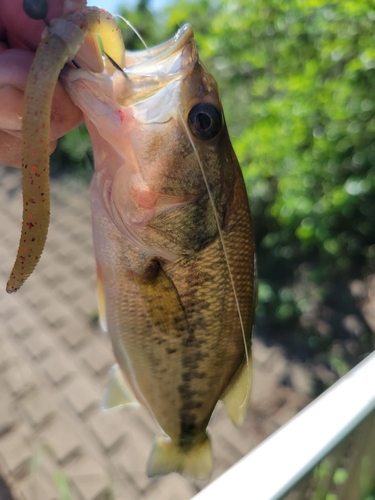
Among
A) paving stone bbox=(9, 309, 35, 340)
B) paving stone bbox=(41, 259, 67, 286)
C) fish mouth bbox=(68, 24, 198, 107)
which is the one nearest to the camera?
fish mouth bbox=(68, 24, 198, 107)

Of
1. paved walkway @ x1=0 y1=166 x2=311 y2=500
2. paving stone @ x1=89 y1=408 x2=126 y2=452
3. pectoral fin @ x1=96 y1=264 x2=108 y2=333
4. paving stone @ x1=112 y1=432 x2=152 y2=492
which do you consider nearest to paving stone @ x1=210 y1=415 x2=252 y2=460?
paved walkway @ x1=0 y1=166 x2=311 y2=500

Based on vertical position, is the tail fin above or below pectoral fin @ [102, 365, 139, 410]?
below

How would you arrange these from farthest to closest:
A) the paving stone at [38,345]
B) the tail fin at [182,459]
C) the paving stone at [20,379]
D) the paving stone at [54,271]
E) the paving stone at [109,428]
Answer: the paving stone at [54,271] → the paving stone at [38,345] → the paving stone at [20,379] → the paving stone at [109,428] → the tail fin at [182,459]

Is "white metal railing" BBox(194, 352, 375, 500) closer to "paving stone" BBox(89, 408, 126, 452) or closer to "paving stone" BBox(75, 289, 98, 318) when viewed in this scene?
"paving stone" BBox(89, 408, 126, 452)

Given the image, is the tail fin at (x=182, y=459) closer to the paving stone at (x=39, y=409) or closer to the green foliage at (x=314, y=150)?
the paving stone at (x=39, y=409)

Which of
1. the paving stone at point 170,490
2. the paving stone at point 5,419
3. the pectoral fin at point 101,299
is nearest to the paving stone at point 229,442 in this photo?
the paving stone at point 170,490

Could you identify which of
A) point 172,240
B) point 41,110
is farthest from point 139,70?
point 172,240

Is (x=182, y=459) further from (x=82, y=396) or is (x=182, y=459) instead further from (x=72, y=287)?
(x=72, y=287)
